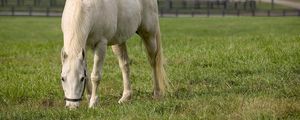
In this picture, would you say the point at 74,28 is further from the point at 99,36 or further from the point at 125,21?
the point at 125,21

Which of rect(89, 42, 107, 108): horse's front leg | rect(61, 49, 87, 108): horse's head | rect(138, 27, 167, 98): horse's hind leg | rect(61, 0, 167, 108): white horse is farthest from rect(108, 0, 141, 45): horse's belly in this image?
rect(61, 49, 87, 108): horse's head

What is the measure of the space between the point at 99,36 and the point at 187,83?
2.26 metres

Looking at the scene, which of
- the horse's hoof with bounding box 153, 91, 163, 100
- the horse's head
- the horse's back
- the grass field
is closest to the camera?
the grass field

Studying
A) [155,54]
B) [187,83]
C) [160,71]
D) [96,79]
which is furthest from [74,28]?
[187,83]

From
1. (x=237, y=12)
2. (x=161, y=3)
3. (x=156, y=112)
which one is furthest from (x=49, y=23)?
(x=156, y=112)

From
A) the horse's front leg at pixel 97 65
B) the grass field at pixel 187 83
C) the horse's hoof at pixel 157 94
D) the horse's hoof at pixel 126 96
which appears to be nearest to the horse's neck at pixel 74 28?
the horse's front leg at pixel 97 65

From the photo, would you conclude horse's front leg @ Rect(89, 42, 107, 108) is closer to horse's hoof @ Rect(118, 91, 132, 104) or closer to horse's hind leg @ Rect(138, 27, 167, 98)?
horse's hoof @ Rect(118, 91, 132, 104)

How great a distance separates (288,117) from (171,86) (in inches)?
140

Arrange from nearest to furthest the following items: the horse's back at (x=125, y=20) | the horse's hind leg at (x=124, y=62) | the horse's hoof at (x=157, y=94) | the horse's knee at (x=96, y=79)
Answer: the horse's knee at (x=96, y=79), the horse's back at (x=125, y=20), the horse's hoof at (x=157, y=94), the horse's hind leg at (x=124, y=62)

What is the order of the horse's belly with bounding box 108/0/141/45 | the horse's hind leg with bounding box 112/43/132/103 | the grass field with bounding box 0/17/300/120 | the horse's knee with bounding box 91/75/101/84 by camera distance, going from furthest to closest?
the horse's hind leg with bounding box 112/43/132/103
the horse's belly with bounding box 108/0/141/45
the horse's knee with bounding box 91/75/101/84
the grass field with bounding box 0/17/300/120

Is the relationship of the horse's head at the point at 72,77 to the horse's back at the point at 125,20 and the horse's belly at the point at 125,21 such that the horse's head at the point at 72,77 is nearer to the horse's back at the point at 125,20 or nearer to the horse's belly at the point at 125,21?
the horse's back at the point at 125,20

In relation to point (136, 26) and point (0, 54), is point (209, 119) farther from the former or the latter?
point (0, 54)

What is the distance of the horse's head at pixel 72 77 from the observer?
6.83m

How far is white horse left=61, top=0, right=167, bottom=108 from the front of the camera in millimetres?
6887
